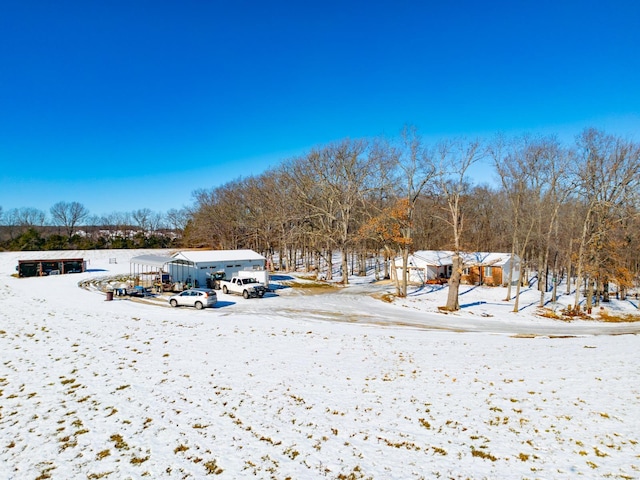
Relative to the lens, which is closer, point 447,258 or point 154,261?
point 154,261

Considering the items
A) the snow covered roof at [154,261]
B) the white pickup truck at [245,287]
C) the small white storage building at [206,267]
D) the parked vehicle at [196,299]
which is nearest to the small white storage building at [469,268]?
the small white storage building at [206,267]

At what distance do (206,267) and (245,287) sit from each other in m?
7.02

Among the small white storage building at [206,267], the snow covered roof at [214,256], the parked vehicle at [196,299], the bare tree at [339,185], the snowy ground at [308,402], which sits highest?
the bare tree at [339,185]

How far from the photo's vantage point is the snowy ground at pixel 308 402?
302 inches

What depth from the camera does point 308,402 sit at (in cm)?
1064

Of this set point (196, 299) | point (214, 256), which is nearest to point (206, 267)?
point (214, 256)

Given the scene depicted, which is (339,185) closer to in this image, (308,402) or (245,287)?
(245,287)

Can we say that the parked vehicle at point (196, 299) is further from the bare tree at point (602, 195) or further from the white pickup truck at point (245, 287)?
the bare tree at point (602, 195)

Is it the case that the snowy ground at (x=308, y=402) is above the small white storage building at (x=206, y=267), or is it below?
below

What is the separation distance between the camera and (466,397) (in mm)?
10641

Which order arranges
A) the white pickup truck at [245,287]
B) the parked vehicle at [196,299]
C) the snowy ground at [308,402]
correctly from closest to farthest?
the snowy ground at [308,402] → the parked vehicle at [196,299] → the white pickup truck at [245,287]

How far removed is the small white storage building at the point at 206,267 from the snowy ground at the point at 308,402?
1449 centimetres

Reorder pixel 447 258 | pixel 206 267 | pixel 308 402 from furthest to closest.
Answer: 1. pixel 447 258
2. pixel 206 267
3. pixel 308 402

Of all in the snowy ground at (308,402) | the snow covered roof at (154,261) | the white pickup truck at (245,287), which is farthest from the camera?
the snow covered roof at (154,261)
